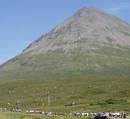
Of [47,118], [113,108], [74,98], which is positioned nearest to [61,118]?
[47,118]

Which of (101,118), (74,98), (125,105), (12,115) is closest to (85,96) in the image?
(74,98)

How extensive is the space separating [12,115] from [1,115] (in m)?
2.60

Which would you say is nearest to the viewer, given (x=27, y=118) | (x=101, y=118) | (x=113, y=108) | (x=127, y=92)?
(x=101, y=118)

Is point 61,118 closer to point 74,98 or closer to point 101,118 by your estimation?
point 101,118

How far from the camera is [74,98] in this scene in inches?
7608

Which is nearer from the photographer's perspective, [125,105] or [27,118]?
[27,118]

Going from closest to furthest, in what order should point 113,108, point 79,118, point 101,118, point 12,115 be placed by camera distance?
1. point 101,118
2. point 79,118
3. point 12,115
4. point 113,108

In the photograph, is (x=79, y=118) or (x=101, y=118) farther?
(x=79, y=118)

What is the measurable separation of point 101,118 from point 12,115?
29.8m

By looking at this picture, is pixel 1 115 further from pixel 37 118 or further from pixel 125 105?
pixel 125 105

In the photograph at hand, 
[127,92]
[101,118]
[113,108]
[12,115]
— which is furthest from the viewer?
[127,92]

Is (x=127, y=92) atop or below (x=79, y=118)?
atop

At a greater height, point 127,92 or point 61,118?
point 127,92

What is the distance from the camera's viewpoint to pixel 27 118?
329 feet
